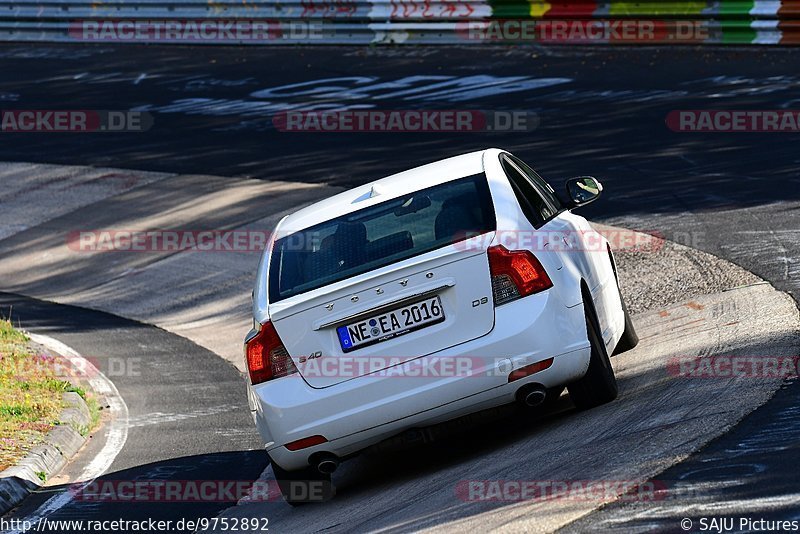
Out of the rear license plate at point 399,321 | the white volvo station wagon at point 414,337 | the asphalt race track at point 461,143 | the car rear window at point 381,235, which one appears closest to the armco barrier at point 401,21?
the asphalt race track at point 461,143

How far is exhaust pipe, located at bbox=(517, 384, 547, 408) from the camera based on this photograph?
22.0 feet

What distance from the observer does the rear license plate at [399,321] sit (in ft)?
21.9

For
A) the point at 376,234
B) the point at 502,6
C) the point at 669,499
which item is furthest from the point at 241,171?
the point at 669,499

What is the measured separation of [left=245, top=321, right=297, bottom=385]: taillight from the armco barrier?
14.9 metres

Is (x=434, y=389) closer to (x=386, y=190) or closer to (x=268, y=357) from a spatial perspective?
(x=268, y=357)

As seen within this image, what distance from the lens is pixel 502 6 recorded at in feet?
76.6

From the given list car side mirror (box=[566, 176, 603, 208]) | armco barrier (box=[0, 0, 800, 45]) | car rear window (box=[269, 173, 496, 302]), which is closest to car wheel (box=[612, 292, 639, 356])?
car side mirror (box=[566, 176, 603, 208])

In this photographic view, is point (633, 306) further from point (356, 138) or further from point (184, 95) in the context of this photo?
point (184, 95)

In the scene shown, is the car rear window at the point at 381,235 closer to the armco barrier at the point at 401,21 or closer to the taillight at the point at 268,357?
the taillight at the point at 268,357

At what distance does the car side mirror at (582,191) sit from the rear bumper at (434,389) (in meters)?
1.49

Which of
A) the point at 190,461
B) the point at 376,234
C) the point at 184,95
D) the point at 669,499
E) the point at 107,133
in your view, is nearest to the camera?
the point at 669,499

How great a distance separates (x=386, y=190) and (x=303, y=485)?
70.9 inches

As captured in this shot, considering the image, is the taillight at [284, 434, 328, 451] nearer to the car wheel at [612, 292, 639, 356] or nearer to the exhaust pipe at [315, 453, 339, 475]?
the exhaust pipe at [315, 453, 339, 475]

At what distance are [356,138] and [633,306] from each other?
8621 mm
